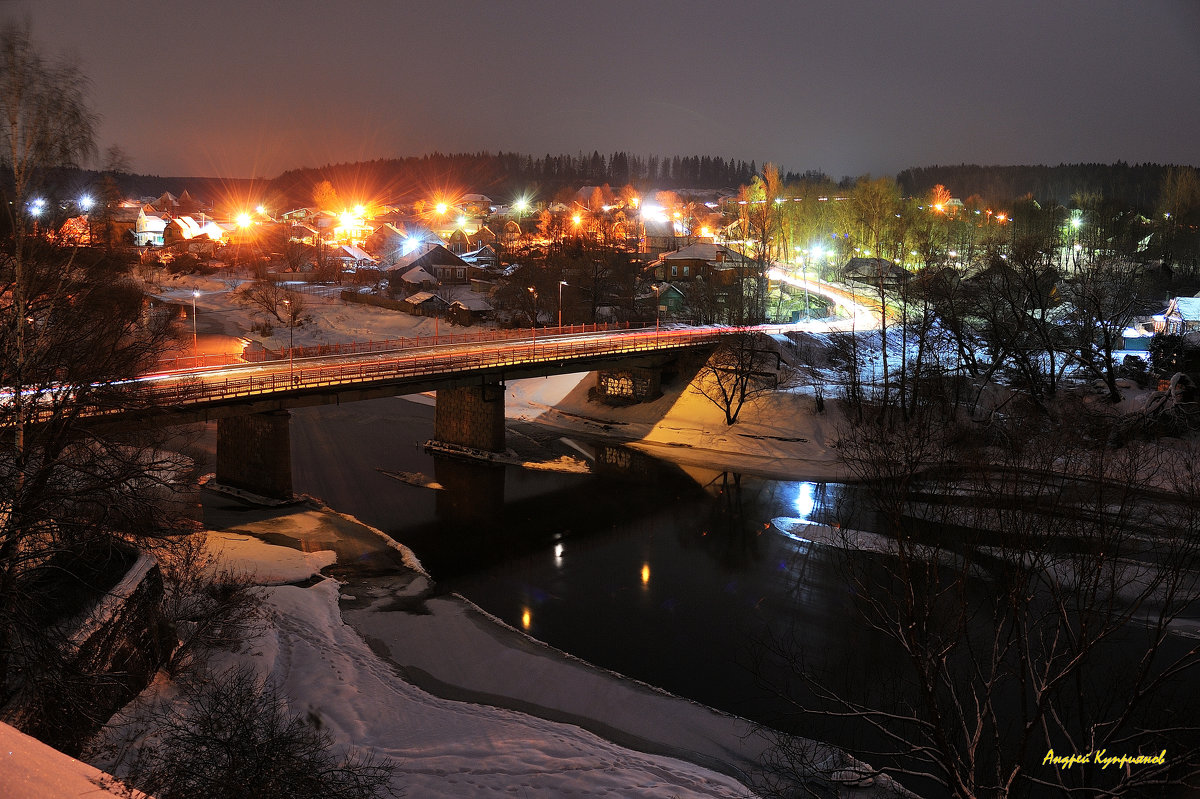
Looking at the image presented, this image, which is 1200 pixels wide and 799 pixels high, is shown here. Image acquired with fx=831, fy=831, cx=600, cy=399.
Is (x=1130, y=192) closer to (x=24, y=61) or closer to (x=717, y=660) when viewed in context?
(x=717, y=660)

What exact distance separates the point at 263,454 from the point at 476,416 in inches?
399

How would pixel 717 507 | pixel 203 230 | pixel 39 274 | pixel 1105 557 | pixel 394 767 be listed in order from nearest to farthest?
pixel 1105 557 → pixel 39 274 → pixel 394 767 → pixel 717 507 → pixel 203 230

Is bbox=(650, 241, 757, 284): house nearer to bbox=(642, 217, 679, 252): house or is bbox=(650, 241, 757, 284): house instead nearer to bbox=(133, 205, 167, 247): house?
bbox=(642, 217, 679, 252): house

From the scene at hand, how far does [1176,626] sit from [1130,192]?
455 feet

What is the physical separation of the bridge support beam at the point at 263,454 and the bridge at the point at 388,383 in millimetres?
35

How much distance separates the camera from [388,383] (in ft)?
105

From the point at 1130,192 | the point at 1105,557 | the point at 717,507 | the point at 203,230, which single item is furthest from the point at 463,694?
the point at 1130,192

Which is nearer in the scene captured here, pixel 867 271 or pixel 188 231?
pixel 867 271

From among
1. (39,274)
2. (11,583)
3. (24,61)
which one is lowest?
(11,583)

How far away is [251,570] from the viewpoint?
21594mm

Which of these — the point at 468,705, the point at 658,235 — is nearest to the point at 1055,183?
the point at 658,235

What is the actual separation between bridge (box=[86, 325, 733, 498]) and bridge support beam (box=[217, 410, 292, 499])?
35 millimetres

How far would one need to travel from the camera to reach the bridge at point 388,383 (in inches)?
1092

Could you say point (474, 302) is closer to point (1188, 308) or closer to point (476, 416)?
point (476, 416)
